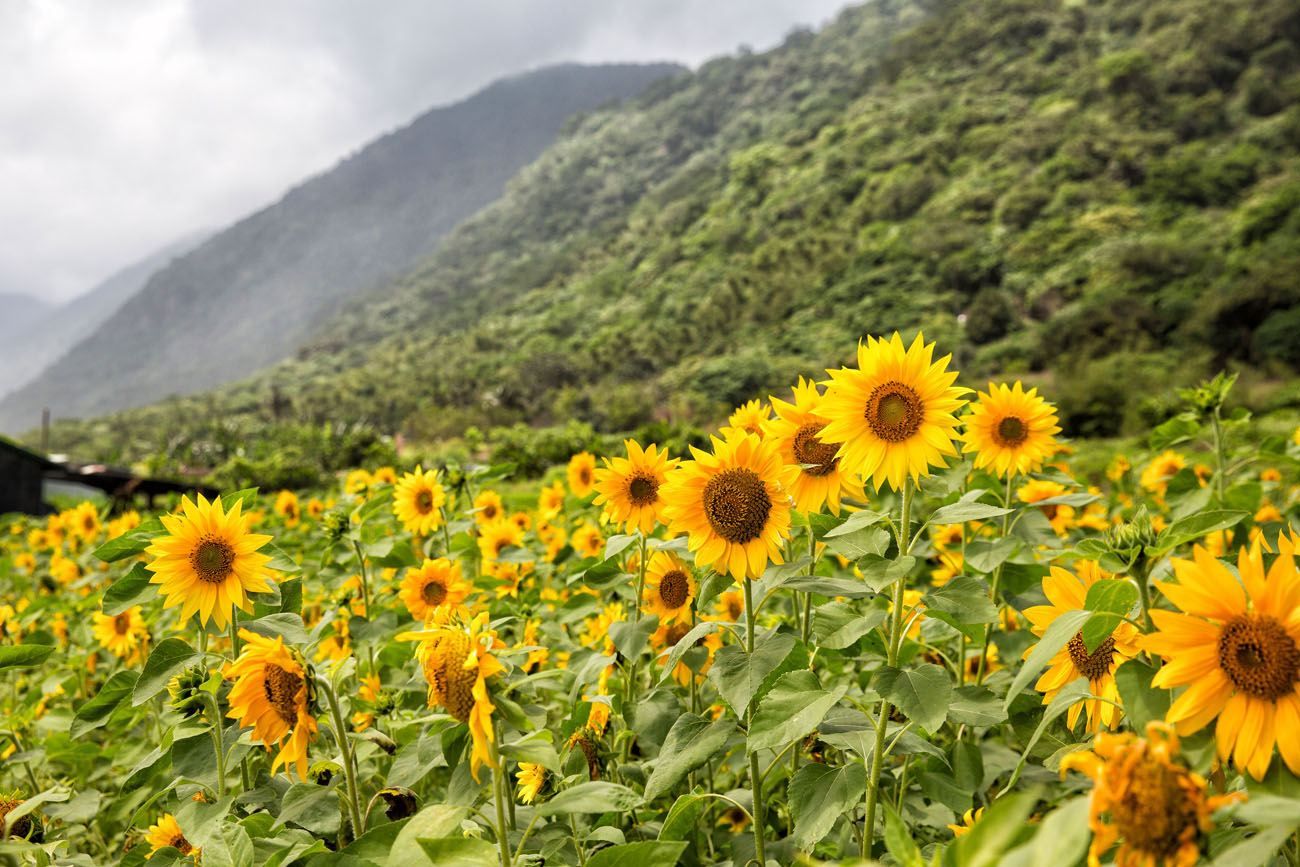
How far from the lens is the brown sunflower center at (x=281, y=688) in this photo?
1.15m

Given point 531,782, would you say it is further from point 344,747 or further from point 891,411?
point 891,411

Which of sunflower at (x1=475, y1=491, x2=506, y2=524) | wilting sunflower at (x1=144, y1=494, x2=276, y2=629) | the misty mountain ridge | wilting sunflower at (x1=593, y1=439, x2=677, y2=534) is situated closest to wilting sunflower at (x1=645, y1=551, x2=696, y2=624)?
wilting sunflower at (x1=593, y1=439, x2=677, y2=534)

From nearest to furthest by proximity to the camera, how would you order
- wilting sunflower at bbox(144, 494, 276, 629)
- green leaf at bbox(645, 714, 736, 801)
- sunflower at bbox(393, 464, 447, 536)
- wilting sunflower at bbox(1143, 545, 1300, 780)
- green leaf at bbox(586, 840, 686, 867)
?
1. wilting sunflower at bbox(1143, 545, 1300, 780)
2. green leaf at bbox(586, 840, 686, 867)
3. green leaf at bbox(645, 714, 736, 801)
4. wilting sunflower at bbox(144, 494, 276, 629)
5. sunflower at bbox(393, 464, 447, 536)

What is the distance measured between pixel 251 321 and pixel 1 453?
507ft

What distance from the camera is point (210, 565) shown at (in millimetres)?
1367

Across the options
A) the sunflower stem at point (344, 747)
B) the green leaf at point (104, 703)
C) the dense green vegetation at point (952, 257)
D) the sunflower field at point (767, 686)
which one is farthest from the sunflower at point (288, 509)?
the dense green vegetation at point (952, 257)

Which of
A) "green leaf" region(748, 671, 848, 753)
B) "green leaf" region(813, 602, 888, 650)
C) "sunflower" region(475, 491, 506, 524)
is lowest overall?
"green leaf" region(748, 671, 848, 753)

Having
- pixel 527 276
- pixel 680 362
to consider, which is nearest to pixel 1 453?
pixel 680 362

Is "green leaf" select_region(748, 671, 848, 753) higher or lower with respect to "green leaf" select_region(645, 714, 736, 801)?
higher

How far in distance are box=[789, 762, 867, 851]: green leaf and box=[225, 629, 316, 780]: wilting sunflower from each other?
801 millimetres

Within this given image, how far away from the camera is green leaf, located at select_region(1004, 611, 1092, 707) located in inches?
29.5

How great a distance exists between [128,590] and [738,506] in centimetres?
125

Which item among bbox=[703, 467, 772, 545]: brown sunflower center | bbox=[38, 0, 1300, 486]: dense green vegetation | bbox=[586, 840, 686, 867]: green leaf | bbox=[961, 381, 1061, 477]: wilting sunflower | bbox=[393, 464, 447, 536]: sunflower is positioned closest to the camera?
bbox=[586, 840, 686, 867]: green leaf

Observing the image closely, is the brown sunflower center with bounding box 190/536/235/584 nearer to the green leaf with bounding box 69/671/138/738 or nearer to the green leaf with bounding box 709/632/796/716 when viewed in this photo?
the green leaf with bounding box 69/671/138/738
